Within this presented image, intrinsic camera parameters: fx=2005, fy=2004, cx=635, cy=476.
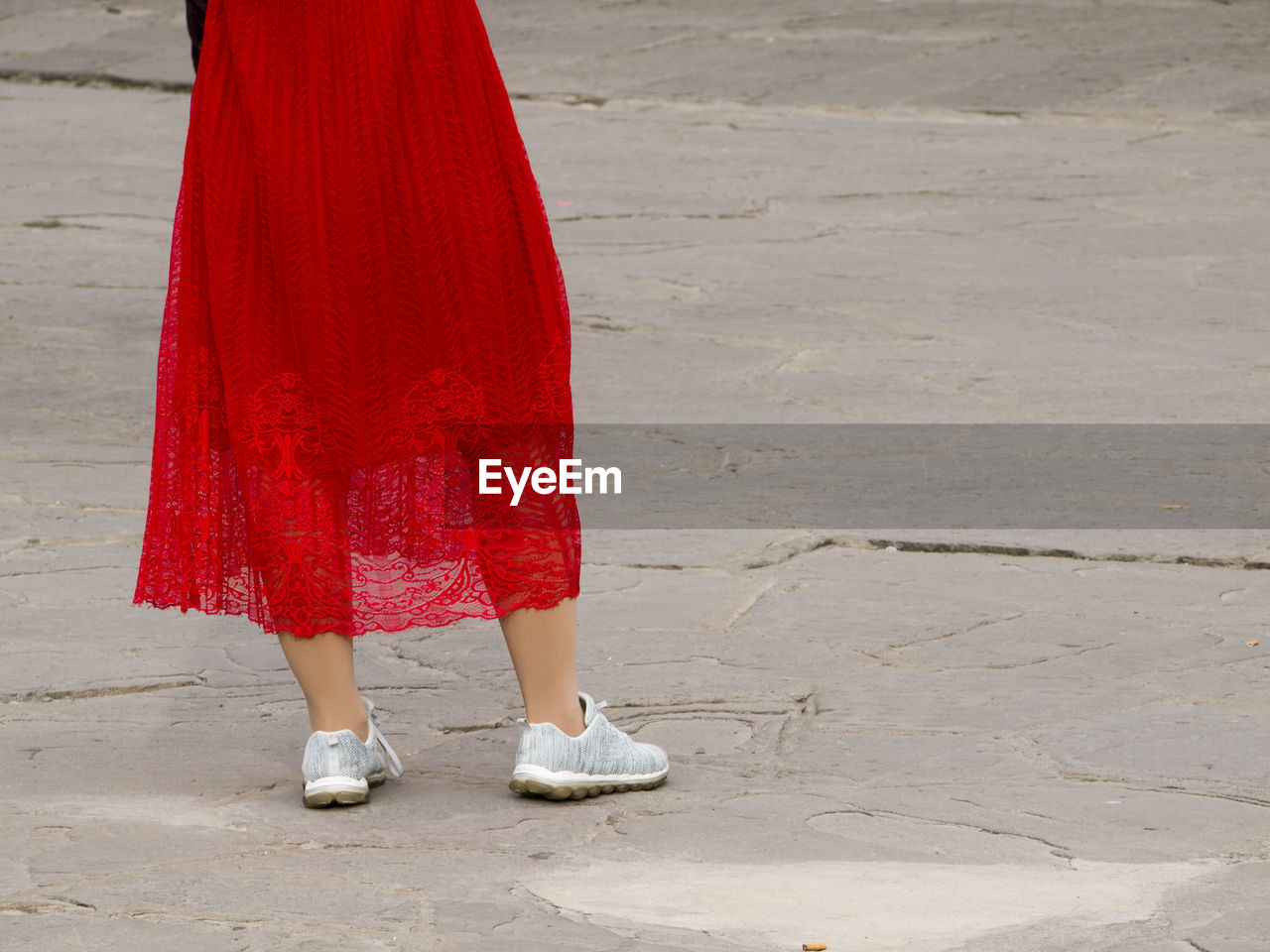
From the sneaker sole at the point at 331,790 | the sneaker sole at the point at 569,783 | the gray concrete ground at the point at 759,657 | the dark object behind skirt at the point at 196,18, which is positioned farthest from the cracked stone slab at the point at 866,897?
the dark object behind skirt at the point at 196,18

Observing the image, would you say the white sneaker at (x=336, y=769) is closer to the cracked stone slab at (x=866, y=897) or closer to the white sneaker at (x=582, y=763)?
the white sneaker at (x=582, y=763)

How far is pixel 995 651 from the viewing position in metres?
3.09

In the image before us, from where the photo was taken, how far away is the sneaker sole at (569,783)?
2.48m

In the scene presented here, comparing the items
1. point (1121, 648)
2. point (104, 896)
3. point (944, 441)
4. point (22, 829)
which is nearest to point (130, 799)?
point (22, 829)

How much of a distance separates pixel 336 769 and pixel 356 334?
0.54 meters

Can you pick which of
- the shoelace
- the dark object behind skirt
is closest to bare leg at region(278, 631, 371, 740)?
the shoelace

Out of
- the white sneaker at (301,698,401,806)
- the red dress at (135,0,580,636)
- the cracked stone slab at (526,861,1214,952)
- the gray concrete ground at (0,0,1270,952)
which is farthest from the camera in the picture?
the white sneaker at (301,698,401,806)

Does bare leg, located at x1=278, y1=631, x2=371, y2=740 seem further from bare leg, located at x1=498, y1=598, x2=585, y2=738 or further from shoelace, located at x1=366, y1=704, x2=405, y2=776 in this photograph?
bare leg, located at x1=498, y1=598, x2=585, y2=738

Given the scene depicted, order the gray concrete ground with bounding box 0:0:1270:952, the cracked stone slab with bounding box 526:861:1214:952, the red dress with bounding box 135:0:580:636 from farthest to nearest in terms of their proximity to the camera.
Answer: the red dress with bounding box 135:0:580:636 → the gray concrete ground with bounding box 0:0:1270:952 → the cracked stone slab with bounding box 526:861:1214:952

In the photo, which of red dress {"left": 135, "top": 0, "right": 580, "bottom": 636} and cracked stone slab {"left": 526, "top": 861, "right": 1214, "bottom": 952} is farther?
red dress {"left": 135, "top": 0, "right": 580, "bottom": 636}

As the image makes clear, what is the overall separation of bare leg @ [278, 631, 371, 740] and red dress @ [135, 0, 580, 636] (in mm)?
29

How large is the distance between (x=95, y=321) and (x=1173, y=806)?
390cm

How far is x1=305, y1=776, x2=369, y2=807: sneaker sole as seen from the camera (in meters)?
2.46

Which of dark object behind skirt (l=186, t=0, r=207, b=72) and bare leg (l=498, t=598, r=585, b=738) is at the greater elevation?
dark object behind skirt (l=186, t=0, r=207, b=72)
